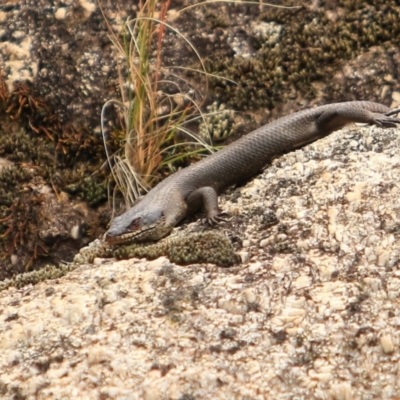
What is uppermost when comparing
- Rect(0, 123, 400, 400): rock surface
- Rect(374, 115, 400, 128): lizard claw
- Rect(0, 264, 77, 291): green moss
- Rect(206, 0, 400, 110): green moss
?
Rect(206, 0, 400, 110): green moss

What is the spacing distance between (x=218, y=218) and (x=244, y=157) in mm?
1082

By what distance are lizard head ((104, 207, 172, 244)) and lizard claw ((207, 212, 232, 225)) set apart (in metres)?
0.52

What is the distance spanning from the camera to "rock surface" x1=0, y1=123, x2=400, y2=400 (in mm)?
4203

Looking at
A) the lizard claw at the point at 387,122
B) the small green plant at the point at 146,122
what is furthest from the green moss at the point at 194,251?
the lizard claw at the point at 387,122

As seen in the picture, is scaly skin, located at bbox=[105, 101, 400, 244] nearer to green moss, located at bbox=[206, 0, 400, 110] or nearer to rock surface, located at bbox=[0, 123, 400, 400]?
green moss, located at bbox=[206, 0, 400, 110]

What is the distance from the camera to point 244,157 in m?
6.80

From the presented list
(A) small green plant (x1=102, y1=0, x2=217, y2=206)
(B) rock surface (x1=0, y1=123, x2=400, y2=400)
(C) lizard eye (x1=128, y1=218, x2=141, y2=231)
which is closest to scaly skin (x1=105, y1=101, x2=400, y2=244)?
(C) lizard eye (x1=128, y1=218, x2=141, y2=231)

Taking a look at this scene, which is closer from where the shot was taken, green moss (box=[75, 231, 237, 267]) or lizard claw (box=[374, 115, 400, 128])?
green moss (box=[75, 231, 237, 267])

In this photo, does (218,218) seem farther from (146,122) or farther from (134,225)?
(146,122)

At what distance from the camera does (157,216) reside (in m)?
6.33

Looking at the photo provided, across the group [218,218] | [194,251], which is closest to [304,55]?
[218,218]

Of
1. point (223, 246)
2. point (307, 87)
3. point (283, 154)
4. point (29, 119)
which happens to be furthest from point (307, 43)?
point (223, 246)

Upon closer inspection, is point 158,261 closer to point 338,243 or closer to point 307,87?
point 338,243

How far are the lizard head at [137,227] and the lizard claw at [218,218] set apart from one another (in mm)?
523
